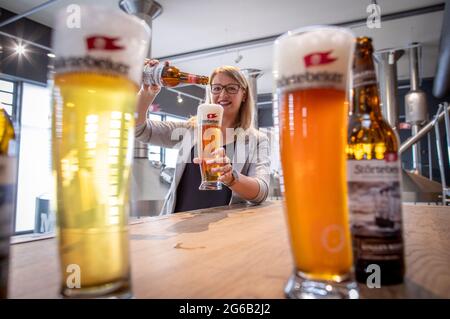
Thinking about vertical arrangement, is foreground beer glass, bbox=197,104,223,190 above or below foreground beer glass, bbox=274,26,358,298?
above

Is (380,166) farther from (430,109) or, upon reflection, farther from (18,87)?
(430,109)

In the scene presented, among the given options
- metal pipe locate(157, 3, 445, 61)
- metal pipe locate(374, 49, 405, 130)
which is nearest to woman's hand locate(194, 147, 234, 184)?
metal pipe locate(157, 3, 445, 61)

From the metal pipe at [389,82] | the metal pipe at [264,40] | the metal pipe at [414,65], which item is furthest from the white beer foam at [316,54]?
the metal pipe at [414,65]

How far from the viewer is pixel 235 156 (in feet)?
Result: 6.64

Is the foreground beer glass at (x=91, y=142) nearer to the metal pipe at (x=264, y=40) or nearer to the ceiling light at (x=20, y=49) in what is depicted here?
the metal pipe at (x=264, y=40)

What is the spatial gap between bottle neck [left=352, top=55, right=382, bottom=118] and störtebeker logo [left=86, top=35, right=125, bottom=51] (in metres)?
0.35

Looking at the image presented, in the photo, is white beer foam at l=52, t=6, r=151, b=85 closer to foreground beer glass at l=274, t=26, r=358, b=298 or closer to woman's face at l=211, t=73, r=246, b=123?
foreground beer glass at l=274, t=26, r=358, b=298

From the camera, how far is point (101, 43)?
0.38m

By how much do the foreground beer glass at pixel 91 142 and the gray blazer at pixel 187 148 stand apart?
1443 mm

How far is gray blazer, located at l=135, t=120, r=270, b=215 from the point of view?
1.97m

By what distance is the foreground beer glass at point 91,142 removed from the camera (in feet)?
1.24

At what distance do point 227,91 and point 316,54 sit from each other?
167 centimetres
